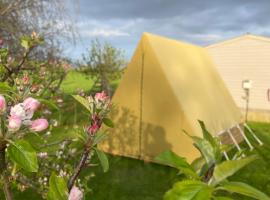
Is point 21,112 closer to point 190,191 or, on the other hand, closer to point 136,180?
point 190,191

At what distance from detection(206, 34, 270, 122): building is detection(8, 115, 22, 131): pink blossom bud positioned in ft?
65.9

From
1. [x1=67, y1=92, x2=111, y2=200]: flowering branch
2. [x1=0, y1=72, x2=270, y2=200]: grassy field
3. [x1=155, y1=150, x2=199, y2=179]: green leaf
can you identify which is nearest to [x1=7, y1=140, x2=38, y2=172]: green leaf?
[x1=67, y1=92, x2=111, y2=200]: flowering branch

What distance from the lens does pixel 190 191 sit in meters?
1.23

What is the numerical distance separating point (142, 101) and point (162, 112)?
26.9 inches

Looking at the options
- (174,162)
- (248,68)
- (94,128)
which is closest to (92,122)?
(94,128)

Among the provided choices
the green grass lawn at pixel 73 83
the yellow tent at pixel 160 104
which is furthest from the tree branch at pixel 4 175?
the green grass lawn at pixel 73 83

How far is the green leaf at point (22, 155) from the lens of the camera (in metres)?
1.21

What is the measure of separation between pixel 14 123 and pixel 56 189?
9.6 inches

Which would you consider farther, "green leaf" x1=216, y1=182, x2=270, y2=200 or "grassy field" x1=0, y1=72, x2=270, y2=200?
"grassy field" x1=0, y1=72, x2=270, y2=200

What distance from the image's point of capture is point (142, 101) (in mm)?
10086

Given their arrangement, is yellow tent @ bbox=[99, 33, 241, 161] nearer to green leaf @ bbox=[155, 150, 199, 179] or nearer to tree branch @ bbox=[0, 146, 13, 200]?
green leaf @ bbox=[155, 150, 199, 179]

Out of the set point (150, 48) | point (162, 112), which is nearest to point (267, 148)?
point (162, 112)

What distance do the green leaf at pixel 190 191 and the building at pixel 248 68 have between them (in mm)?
19848

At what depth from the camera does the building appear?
20.9 m
